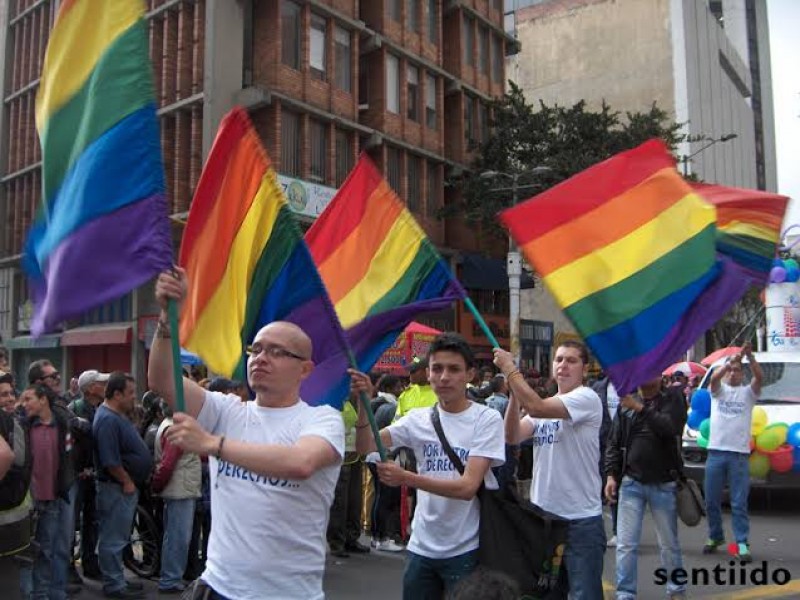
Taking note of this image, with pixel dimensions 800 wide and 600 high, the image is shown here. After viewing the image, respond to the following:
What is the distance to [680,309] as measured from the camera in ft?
16.9

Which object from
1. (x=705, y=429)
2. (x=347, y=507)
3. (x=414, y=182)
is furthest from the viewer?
(x=414, y=182)

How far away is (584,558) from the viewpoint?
15.4 feet

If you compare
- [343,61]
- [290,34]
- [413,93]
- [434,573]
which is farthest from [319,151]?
[434,573]

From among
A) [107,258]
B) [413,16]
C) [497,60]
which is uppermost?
[497,60]

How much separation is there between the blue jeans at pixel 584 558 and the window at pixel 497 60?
97.1 feet

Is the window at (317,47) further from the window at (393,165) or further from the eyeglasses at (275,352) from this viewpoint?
the eyeglasses at (275,352)

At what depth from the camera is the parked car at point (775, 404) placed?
10.3 metres

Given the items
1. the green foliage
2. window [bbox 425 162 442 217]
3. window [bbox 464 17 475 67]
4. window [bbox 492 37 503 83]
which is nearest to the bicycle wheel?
the green foliage

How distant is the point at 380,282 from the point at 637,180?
1890 millimetres

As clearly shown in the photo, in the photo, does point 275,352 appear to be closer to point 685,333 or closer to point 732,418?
point 685,333

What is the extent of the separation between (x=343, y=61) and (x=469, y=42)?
758 centimetres

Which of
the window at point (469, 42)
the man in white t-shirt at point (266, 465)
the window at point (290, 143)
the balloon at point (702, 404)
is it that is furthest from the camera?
the window at point (469, 42)

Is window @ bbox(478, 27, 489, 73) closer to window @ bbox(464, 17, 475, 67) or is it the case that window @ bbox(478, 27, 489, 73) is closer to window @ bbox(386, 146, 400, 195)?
window @ bbox(464, 17, 475, 67)

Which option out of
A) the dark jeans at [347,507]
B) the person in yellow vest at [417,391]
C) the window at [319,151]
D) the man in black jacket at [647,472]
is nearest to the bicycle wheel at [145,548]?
the dark jeans at [347,507]
